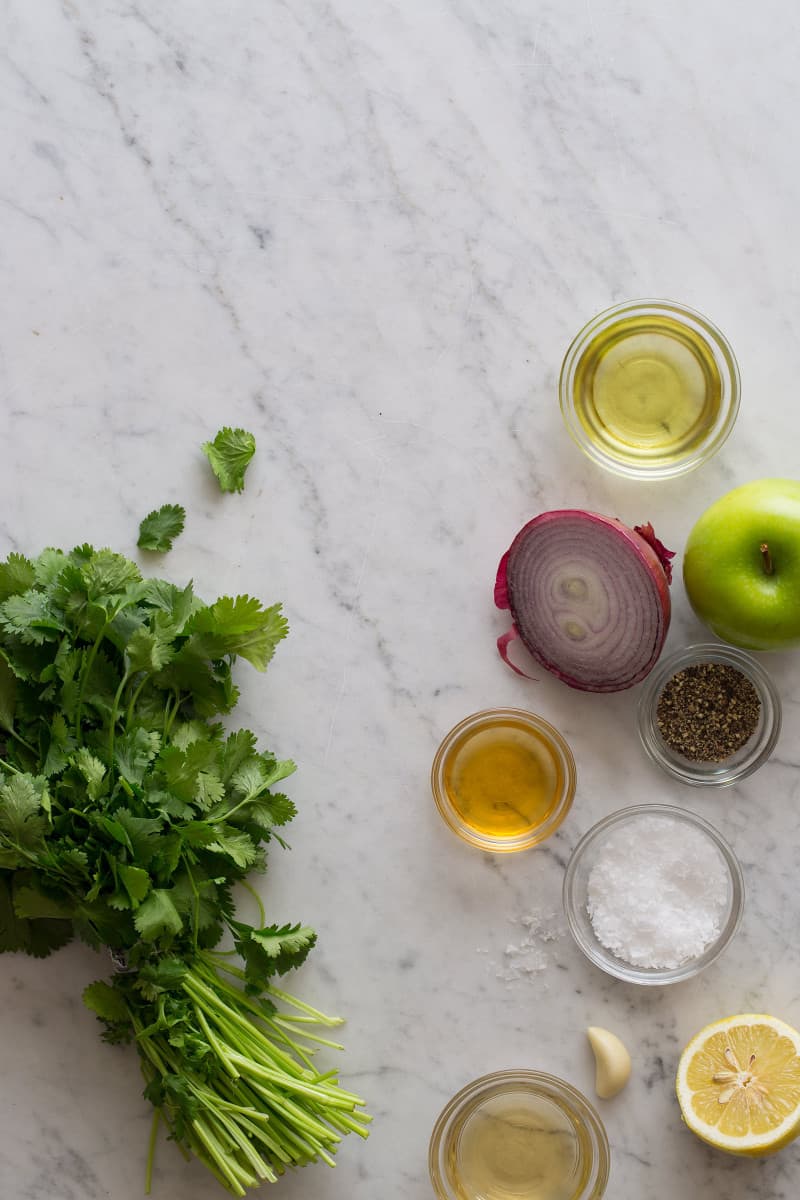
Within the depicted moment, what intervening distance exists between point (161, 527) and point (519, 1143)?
1.14 m

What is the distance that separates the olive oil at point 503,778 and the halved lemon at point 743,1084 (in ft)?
1.39

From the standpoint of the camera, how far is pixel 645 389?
1.74 m

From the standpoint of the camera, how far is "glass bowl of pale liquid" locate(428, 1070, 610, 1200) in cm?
169

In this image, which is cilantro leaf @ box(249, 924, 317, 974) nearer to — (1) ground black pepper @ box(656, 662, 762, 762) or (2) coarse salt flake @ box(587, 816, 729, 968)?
(2) coarse salt flake @ box(587, 816, 729, 968)

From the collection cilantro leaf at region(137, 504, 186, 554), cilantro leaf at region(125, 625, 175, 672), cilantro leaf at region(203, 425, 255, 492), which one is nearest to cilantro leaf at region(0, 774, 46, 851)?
cilantro leaf at region(125, 625, 175, 672)

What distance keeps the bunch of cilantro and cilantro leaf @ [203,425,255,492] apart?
21cm

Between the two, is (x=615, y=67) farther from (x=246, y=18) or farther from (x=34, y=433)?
(x=34, y=433)

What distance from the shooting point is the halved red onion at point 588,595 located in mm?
1681

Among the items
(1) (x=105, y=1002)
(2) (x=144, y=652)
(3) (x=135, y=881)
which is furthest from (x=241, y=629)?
(1) (x=105, y=1002)

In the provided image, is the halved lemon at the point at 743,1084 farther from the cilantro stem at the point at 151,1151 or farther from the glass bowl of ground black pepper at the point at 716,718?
the cilantro stem at the point at 151,1151

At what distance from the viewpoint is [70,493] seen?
1.81 metres

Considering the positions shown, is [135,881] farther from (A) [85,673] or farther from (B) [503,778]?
(B) [503,778]

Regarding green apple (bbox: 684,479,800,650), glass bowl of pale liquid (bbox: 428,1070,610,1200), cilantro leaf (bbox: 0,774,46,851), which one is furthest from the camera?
glass bowl of pale liquid (bbox: 428,1070,610,1200)

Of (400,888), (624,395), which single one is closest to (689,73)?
(624,395)
